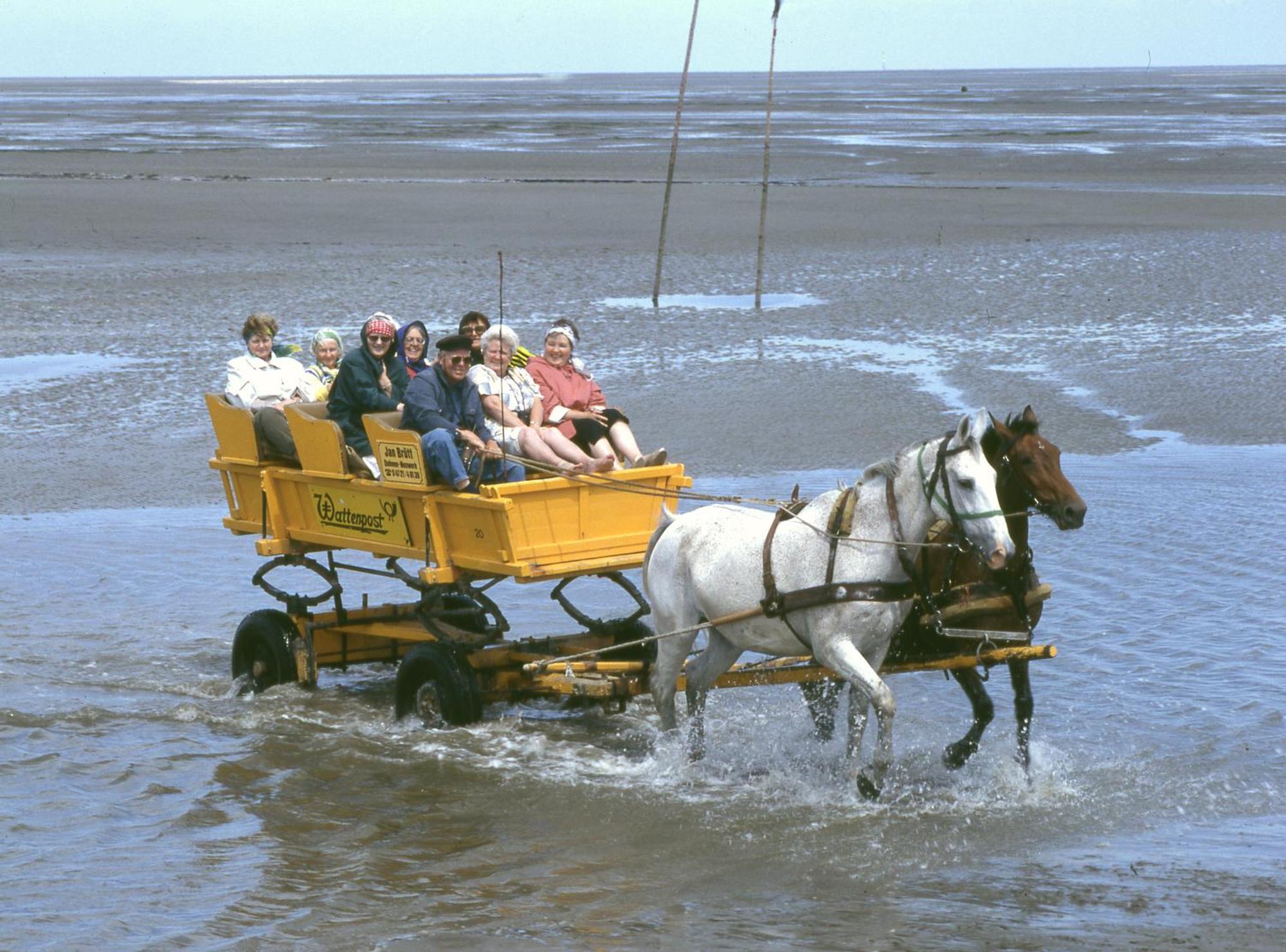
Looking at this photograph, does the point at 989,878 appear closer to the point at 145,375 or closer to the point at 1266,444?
the point at 1266,444

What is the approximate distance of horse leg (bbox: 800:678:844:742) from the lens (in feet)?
28.7

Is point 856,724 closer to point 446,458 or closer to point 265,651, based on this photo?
point 446,458

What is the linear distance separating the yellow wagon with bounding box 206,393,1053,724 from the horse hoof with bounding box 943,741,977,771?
448 millimetres

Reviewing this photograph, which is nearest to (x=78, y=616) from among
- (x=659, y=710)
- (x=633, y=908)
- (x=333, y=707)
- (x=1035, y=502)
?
(x=333, y=707)

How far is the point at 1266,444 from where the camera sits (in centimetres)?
1551

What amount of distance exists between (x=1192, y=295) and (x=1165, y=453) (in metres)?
9.31

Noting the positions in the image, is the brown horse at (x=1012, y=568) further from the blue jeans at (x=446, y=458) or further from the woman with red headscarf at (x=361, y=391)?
the woman with red headscarf at (x=361, y=391)

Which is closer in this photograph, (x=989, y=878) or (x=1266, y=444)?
(x=989, y=878)

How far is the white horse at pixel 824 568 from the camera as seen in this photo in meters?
7.13

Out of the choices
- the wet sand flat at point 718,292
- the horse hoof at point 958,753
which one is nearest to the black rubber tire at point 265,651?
the horse hoof at point 958,753

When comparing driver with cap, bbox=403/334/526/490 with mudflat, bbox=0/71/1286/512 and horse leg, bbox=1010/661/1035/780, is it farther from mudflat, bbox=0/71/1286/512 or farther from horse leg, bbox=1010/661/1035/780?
mudflat, bbox=0/71/1286/512

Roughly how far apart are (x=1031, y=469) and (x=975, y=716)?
4.56ft

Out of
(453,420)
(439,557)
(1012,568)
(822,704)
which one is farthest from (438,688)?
(1012,568)

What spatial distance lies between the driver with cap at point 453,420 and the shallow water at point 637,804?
131cm
